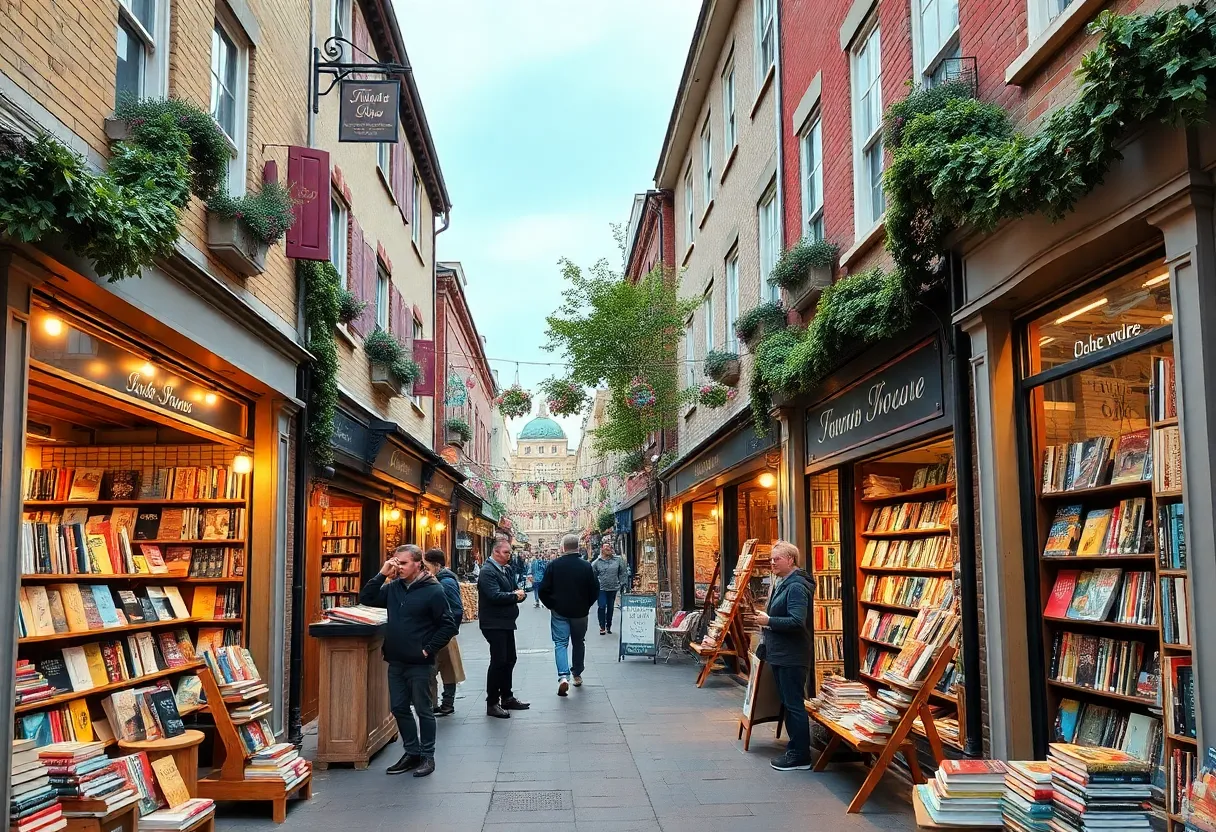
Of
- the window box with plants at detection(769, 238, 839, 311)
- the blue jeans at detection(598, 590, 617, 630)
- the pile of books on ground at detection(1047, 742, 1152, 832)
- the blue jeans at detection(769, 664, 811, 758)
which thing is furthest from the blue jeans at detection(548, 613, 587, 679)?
the pile of books on ground at detection(1047, 742, 1152, 832)

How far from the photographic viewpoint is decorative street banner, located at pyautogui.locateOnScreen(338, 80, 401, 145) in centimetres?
1027

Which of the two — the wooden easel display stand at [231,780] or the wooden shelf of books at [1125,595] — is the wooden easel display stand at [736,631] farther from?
the wooden easel display stand at [231,780]

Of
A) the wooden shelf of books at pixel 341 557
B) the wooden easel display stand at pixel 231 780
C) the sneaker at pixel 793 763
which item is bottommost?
the sneaker at pixel 793 763

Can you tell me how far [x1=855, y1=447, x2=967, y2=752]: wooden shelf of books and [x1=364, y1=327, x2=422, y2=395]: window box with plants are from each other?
687 centimetres

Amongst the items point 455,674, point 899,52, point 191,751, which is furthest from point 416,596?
point 899,52

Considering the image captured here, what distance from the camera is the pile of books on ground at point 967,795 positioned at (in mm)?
4910

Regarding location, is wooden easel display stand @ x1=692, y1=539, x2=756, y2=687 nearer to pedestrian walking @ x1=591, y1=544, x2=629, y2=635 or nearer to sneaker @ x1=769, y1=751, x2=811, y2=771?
sneaker @ x1=769, y1=751, x2=811, y2=771

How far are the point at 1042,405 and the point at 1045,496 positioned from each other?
1.75 feet

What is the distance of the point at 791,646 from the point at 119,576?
509 centimetres

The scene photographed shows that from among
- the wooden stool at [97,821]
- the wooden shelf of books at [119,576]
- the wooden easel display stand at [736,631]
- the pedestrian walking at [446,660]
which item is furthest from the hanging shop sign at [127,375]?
the wooden easel display stand at [736,631]

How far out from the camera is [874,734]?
6773 mm

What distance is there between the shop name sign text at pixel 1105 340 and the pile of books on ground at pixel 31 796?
563 cm

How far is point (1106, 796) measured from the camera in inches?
167

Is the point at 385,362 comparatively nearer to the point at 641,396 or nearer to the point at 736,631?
the point at 641,396
